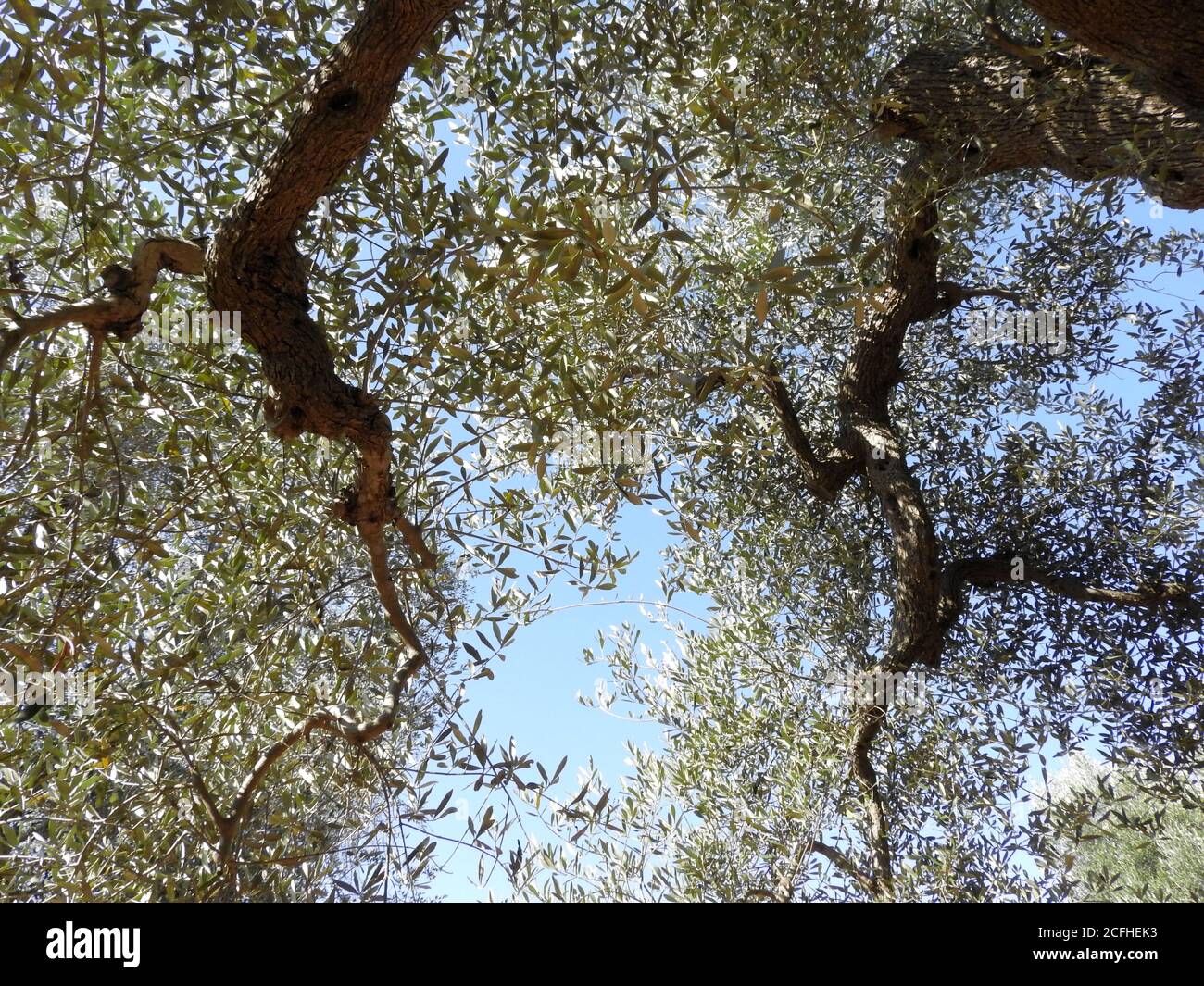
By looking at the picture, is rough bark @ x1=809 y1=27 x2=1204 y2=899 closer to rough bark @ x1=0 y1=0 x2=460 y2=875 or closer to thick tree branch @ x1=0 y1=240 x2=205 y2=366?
rough bark @ x1=0 y1=0 x2=460 y2=875

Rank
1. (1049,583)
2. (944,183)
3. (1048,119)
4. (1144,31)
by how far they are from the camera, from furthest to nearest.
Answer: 1. (1049,583)
2. (944,183)
3. (1048,119)
4. (1144,31)

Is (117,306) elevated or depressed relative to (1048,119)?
depressed

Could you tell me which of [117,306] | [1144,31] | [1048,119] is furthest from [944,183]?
[117,306]

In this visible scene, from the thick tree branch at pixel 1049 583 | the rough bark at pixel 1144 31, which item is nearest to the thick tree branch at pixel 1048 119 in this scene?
the rough bark at pixel 1144 31

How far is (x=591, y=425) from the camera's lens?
3.43 m

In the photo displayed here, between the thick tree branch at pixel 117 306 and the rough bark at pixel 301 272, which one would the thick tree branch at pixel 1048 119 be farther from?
the thick tree branch at pixel 117 306

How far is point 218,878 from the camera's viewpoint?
9.98 feet

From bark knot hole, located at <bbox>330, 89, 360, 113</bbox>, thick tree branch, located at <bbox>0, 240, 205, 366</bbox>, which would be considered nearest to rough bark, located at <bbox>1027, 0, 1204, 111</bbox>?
bark knot hole, located at <bbox>330, 89, 360, 113</bbox>

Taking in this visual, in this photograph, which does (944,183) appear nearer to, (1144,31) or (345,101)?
(1144,31)

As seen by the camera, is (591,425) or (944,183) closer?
(591,425)

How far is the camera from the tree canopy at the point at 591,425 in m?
2.90

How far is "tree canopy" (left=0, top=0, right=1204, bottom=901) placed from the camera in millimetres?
2902

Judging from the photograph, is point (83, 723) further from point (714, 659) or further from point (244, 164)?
point (714, 659)
